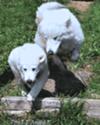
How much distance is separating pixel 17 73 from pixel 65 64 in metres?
1.53

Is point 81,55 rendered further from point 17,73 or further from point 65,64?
point 17,73

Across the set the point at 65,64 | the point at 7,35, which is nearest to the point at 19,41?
the point at 7,35

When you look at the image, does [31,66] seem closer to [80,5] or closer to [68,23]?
[68,23]

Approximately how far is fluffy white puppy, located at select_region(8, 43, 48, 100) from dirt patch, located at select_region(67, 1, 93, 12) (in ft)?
11.8

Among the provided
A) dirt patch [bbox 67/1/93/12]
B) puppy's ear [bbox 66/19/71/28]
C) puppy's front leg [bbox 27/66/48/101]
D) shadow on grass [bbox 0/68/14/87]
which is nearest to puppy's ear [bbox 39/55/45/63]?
puppy's front leg [bbox 27/66/48/101]

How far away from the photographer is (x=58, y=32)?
22.9 feet

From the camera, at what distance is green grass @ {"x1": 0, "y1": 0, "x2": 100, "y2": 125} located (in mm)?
6914

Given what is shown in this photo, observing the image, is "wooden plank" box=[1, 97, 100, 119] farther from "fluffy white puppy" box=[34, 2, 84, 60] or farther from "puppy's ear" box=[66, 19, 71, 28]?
"puppy's ear" box=[66, 19, 71, 28]

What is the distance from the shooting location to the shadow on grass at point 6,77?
7981mm

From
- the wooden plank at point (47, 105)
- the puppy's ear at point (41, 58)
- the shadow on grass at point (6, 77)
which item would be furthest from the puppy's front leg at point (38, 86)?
the shadow on grass at point (6, 77)

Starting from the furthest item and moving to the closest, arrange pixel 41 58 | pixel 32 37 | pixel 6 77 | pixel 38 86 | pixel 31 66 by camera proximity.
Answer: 1. pixel 32 37
2. pixel 6 77
3. pixel 38 86
4. pixel 41 58
5. pixel 31 66

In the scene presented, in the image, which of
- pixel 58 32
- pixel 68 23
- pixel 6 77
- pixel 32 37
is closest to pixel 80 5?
pixel 32 37

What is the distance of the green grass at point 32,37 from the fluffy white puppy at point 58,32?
65 cm

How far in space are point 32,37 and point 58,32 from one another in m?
2.28
